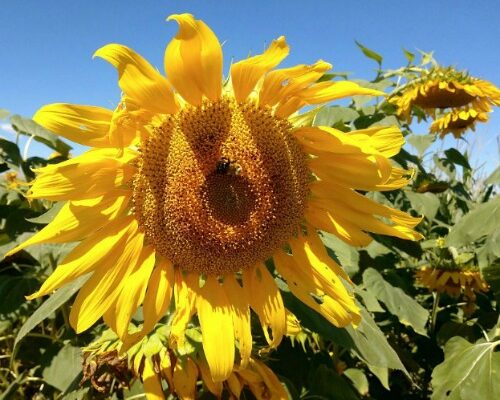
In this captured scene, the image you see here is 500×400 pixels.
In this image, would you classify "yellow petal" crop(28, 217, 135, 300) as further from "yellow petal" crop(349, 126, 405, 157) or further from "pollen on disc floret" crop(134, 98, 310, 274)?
"yellow petal" crop(349, 126, 405, 157)

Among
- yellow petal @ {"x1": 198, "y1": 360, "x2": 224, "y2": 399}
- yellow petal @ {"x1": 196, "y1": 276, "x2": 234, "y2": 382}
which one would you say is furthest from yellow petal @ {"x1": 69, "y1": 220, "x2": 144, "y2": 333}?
yellow petal @ {"x1": 198, "y1": 360, "x2": 224, "y2": 399}

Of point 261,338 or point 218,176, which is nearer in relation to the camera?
point 218,176

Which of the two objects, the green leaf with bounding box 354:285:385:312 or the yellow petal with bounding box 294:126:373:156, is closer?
the yellow petal with bounding box 294:126:373:156

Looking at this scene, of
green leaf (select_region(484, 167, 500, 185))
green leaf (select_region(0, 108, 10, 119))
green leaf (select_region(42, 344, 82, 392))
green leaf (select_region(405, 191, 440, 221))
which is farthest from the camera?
green leaf (select_region(405, 191, 440, 221))

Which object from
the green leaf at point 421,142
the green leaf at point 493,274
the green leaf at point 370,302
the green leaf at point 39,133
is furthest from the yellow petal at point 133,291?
the green leaf at point 421,142

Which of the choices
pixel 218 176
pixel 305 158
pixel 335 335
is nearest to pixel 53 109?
pixel 218 176

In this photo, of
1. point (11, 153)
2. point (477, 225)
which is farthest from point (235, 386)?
point (11, 153)

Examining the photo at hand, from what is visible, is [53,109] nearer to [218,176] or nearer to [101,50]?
[101,50]
